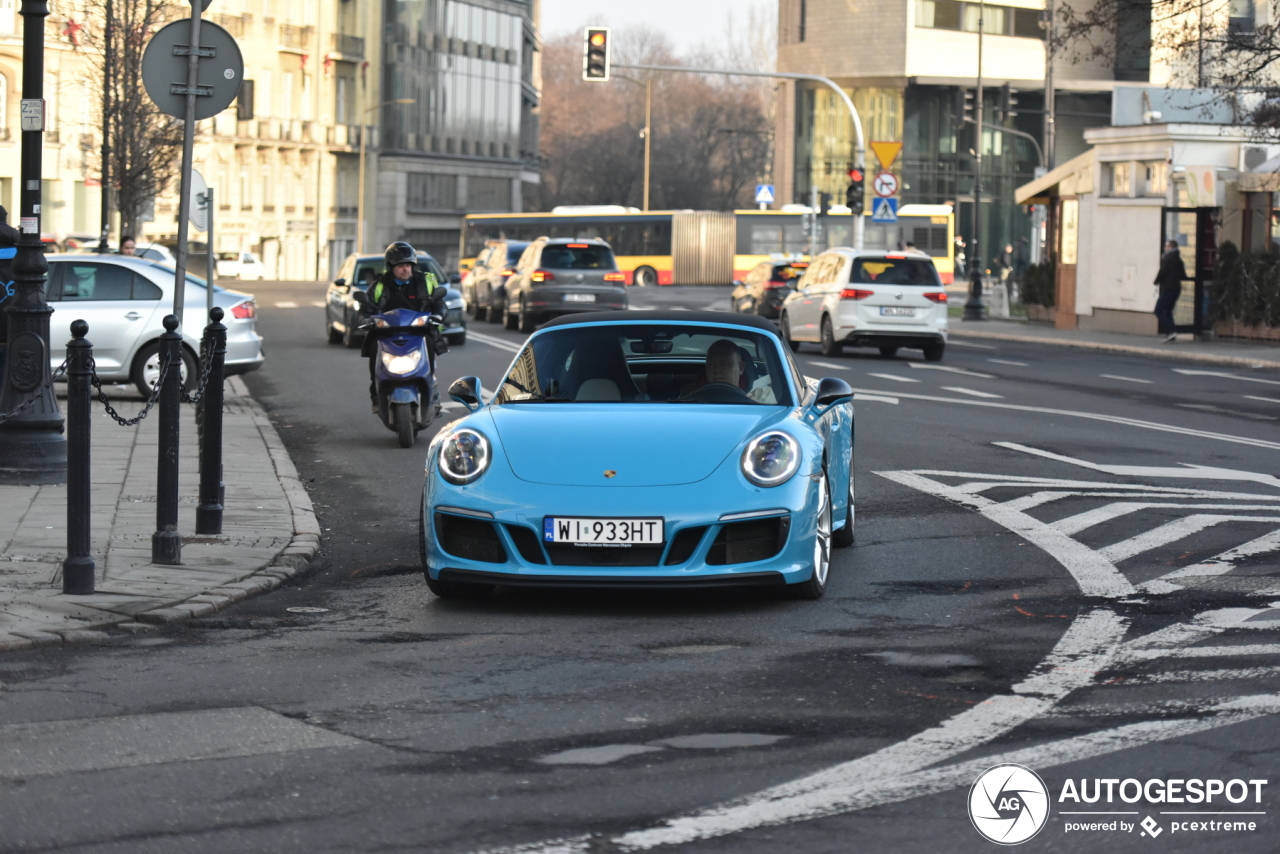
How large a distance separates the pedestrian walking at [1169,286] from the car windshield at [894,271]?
774cm

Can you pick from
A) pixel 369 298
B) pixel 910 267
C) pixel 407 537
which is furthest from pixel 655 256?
pixel 407 537

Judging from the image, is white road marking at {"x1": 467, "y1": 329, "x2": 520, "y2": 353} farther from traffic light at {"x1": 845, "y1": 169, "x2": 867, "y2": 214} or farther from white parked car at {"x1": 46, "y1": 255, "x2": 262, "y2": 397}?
white parked car at {"x1": 46, "y1": 255, "x2": 262, "y2": 397}

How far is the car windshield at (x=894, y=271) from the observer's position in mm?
28828

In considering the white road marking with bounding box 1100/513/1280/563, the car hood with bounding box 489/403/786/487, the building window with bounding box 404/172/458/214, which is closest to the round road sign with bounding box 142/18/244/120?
the car hood with bounding box 489/403/786/487

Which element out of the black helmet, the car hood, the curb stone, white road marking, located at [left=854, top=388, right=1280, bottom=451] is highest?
the black helmet

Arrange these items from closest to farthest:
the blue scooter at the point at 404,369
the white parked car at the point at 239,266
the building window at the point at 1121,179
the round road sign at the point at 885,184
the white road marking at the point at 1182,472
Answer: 1. the white road marking at the point at 1182,472
2. the blue scooter at the point at 404,369
3. the building window at the point at 1121,179
4. the round road sign at the point at 885,184
5. the white parked car at the point at 239,266

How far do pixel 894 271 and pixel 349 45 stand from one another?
Answer: 7028cm

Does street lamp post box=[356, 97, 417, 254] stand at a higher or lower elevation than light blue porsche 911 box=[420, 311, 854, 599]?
higher

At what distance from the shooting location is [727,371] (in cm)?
905

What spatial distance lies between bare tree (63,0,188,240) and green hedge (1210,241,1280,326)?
19.5m

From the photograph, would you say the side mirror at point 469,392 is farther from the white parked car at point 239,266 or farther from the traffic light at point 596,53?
the white parked car at point 239,266

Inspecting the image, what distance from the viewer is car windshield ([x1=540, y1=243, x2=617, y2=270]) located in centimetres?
3725

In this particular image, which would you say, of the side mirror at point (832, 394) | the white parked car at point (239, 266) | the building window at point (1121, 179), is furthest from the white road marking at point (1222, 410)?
the white parked car at point (239, 266)

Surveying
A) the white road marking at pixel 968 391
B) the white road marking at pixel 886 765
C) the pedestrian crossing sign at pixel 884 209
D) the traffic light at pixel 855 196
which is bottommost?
the white road marking at pixel 886 765
